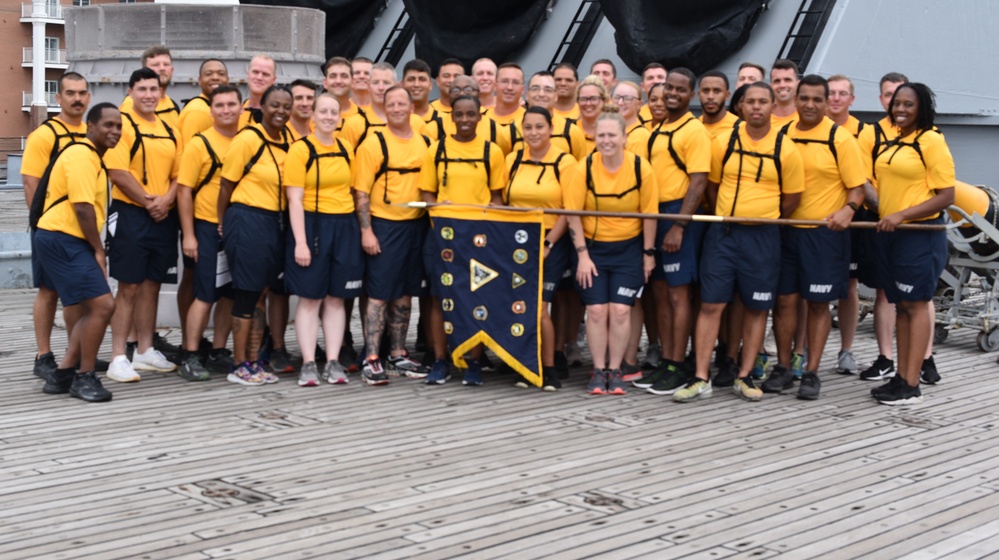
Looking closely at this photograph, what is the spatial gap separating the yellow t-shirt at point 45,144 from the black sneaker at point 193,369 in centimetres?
146

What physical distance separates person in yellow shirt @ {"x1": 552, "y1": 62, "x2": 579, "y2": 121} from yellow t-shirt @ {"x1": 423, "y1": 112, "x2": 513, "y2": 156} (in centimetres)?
52

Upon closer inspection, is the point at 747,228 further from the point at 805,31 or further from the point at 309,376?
Result: the point at 805,31

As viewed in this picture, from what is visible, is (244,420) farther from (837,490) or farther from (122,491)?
(837,490)

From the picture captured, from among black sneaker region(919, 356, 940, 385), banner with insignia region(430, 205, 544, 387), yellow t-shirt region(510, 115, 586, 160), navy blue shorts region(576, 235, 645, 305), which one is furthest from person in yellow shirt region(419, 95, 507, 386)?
black sneaker region(919, 356, 940, 385)

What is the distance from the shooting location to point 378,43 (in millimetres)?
17141

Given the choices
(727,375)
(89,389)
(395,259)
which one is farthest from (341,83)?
(727,375)

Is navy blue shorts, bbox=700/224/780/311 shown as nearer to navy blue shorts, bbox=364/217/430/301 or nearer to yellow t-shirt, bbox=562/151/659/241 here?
yellow t-shirt, bbox=562/151/659/241

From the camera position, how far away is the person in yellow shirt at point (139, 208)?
8195 mm

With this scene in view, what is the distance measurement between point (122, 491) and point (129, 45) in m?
Result: 5.87

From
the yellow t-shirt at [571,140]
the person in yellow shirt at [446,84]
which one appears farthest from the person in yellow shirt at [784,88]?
the person in yellow shirt at [446,84]

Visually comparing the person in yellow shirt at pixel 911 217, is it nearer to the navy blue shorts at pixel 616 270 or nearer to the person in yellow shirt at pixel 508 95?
the navy blue shorts at pixel 616 270

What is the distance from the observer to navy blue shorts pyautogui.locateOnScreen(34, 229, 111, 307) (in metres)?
7.42

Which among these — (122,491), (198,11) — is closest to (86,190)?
(122,491)

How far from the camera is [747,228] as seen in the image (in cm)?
788
